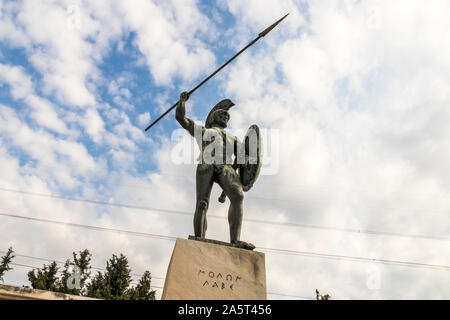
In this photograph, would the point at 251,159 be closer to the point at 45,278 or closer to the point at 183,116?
the point at 183,116

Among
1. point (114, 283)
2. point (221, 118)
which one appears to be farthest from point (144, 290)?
point (221, 118)

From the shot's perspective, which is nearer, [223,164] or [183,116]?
[223,164]

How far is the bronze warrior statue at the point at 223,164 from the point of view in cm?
582

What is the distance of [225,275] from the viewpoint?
4770 millimetres

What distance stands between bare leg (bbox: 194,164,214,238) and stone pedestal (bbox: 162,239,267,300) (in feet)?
2.18

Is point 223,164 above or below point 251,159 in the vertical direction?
below

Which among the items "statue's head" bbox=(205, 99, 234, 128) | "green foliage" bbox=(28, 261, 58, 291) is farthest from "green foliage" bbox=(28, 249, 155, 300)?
"statue's head" bbox=(205, 99, 234, 128)

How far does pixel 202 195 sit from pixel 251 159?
1308 millimetres

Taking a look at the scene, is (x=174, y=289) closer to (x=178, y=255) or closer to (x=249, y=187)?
(x=178, y=255)

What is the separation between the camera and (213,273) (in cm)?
473

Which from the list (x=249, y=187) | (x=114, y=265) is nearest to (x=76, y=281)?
(x=114, y=265)

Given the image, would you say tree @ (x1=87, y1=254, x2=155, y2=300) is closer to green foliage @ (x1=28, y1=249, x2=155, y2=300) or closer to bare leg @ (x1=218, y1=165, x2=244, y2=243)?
green foliage @ (x1=28, y1=249, x2=155, y2=300)
